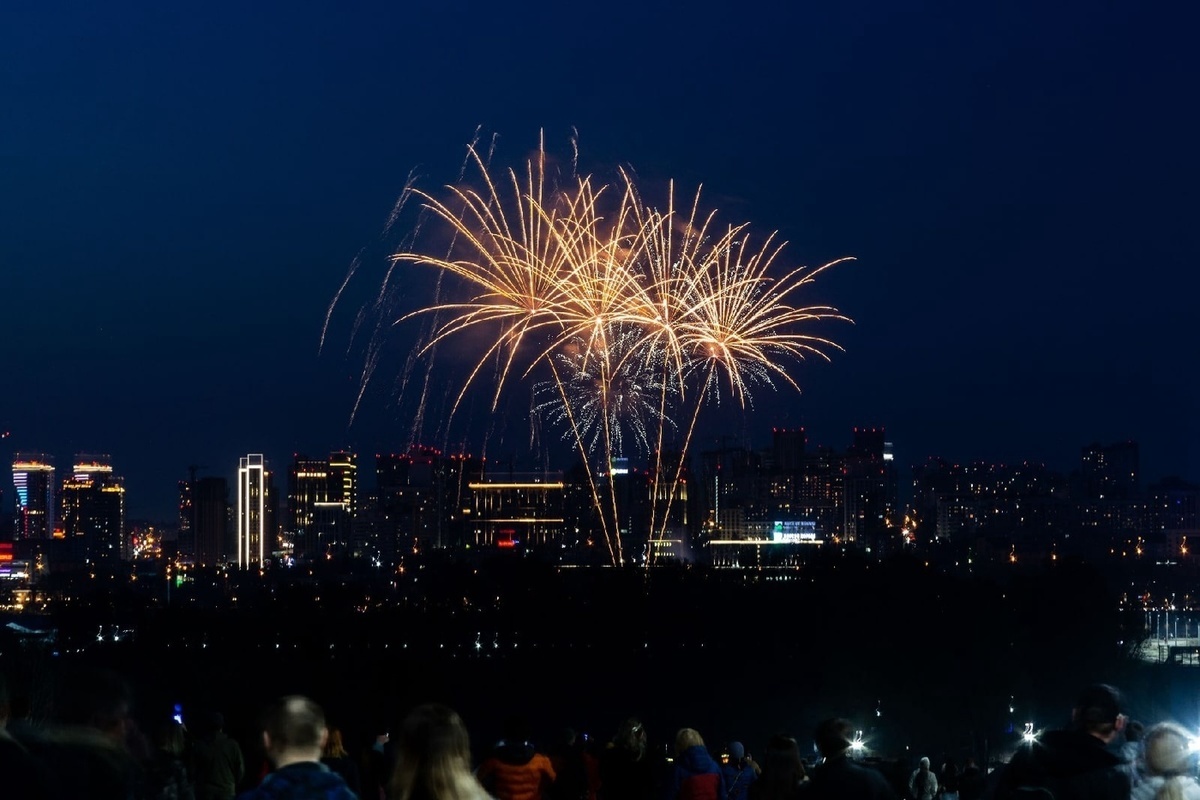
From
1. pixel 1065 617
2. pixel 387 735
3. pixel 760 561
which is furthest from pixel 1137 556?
pixel 387 735

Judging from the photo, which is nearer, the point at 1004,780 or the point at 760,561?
the point at 1004,780

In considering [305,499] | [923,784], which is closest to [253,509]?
[305,499]

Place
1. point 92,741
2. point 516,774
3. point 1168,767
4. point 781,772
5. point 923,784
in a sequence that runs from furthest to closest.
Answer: point 923,784 < point 781,772 < point 516,774 < point 1168,767 < point 92,741

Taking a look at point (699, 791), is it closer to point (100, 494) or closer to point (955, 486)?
point (955, 486)

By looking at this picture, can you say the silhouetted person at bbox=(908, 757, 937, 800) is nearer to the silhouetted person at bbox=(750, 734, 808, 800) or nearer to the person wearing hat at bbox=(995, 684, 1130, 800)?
the silhouetted person at bbox=(750, 734, 808, 800)

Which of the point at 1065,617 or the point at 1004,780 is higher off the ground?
the point at 1004,780

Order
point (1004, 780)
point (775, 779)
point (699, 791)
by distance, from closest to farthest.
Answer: point (1004, 780) → point (775, 779) → point (699, 791)

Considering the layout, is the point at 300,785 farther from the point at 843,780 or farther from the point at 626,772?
the point at 626,772

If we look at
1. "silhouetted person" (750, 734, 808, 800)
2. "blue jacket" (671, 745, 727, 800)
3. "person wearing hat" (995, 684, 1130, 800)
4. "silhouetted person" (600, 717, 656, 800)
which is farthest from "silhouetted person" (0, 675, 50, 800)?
"silhouetted person" (600, 717, 656, 800)
